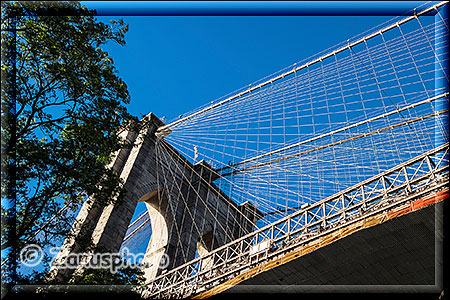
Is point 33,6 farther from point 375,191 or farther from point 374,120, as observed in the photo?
point 374,120

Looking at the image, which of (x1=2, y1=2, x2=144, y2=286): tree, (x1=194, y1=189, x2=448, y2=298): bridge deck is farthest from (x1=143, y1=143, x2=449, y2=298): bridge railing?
(x1=2, y1=2, x2=144, y2=286): tree

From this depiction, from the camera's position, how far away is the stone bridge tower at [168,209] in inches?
611

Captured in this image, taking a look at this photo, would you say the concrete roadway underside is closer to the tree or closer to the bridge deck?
the bridge deck

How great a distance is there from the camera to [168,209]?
63.9 feet

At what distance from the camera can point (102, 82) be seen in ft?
32.5

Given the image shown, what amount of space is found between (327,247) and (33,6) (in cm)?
841

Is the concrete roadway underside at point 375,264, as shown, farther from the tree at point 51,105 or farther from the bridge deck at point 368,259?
the tree at point 51,105

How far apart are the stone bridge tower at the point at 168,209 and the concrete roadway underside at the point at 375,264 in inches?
267

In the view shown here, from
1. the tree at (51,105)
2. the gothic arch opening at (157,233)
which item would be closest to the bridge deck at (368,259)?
the tree at (51,105)

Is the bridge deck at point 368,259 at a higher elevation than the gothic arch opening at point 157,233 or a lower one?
lower

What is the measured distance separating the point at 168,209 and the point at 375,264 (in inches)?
457

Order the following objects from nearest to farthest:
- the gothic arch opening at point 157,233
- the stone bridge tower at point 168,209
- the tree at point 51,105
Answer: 1. the tree at point 51,105
2. the stone bridge tower at point 168,209
3. the gothic arch opening at point 157,233

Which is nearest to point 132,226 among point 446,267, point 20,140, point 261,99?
point 261,99

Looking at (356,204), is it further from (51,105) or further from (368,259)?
(51,105)
